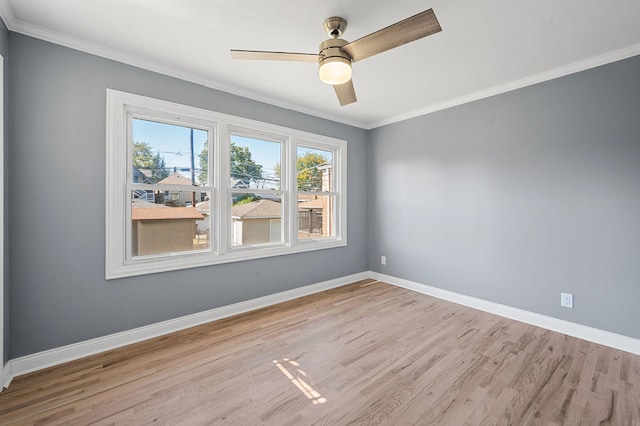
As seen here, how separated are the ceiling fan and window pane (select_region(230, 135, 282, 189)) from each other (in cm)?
152

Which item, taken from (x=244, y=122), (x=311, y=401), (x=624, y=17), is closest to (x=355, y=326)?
(x=311, y=401)

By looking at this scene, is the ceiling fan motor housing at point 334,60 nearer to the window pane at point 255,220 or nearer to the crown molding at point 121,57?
the crown molding at point 121,57

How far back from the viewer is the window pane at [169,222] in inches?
107

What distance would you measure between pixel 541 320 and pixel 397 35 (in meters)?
3.13

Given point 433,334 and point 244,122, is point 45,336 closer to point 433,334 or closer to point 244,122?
point 244,122

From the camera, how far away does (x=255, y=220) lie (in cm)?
355

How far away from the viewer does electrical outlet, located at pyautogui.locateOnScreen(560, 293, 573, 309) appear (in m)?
2.76

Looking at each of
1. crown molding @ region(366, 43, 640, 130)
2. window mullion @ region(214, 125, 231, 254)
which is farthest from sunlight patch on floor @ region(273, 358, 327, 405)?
crown molding @ region(366, 43, 640, 130)

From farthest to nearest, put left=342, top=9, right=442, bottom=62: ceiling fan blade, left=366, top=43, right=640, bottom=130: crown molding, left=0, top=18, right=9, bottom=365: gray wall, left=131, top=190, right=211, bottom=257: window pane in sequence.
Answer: left=131, top=190, right=211, bottom=257: window pane, left=366, top=43, right=640, bottom=130: crown molding, left=0, top=18, right=9, bottom=365: gray wall, left=342, top=9, right=442, bottom=62: ceiling fan blade

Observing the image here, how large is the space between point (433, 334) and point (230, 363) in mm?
1919

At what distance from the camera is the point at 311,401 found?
1846 millimetres

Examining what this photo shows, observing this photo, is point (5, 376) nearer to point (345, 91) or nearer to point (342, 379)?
point (342, 379)

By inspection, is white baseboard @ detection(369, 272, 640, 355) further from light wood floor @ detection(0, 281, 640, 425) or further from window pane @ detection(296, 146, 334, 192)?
window pane @ detection(296, 146, 334, 192)

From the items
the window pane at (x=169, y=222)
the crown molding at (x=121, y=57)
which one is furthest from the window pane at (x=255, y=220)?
the crown molding at (x=121, y=57)
